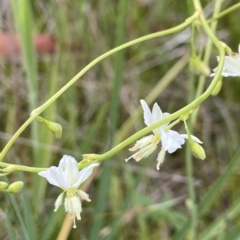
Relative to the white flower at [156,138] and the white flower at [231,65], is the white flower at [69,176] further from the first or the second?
the white flower at [231,65]

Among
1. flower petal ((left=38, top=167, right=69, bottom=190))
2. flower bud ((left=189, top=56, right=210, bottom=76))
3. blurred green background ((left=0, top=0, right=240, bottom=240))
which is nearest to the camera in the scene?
flower petal ((left=38, top=167, right=69, bottom=190))

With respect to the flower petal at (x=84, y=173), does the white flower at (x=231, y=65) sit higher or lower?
higher

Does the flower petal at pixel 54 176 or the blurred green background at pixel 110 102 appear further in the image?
the blurred green background at pixel 110 102

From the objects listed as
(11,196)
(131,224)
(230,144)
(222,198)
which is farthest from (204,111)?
(11,196)

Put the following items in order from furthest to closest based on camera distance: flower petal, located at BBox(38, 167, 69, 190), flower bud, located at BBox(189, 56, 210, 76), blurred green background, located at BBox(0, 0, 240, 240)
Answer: blurred green background, located at BBox(0, 0, 240, 240) → flower bud, located at BBox(189, 56, 210, 76) → flower petal, located at BBox(38, 167, 69, 190)

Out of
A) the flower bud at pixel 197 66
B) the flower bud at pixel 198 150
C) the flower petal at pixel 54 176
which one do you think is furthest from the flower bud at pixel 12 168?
the flower bud at pixel 197 66

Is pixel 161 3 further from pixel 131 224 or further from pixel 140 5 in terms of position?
pixel 131 224

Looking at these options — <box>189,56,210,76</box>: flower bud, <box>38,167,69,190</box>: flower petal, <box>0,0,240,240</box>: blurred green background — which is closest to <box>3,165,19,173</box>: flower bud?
<box>38,167,69,190</box>: flower petal

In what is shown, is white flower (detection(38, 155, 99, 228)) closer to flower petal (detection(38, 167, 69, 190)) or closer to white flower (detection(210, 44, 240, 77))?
flower petal (detection(38, 167, 69, 190))
